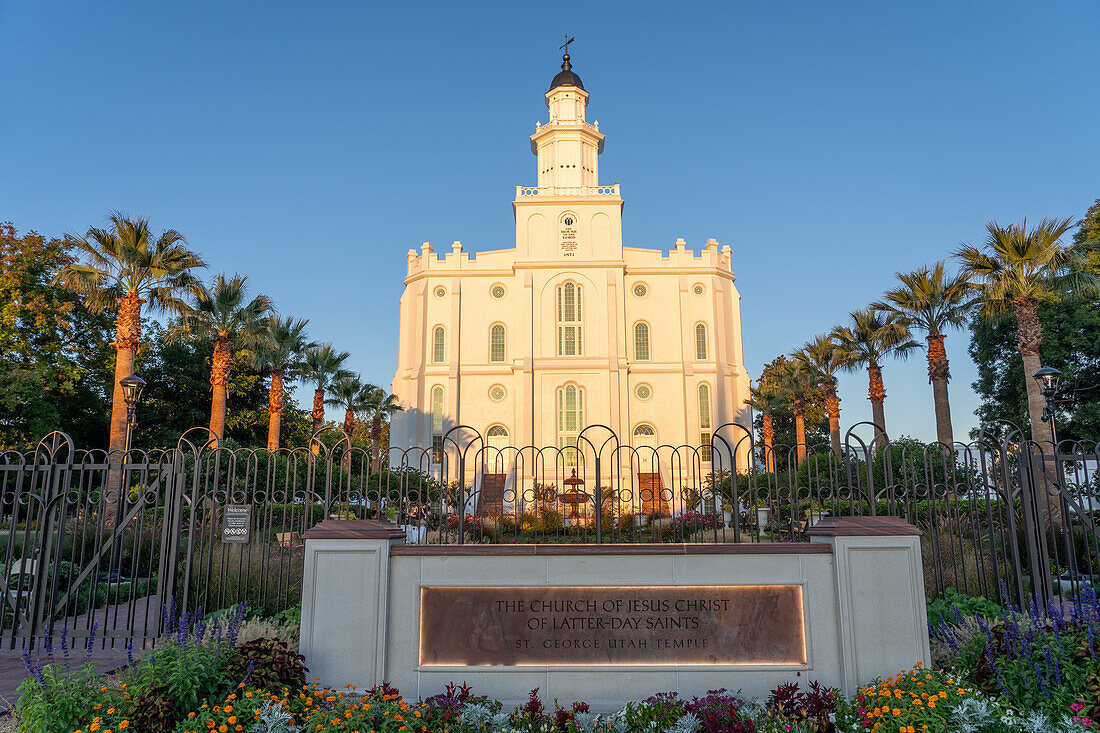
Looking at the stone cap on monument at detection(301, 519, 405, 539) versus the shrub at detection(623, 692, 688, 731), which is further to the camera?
the stone cap on monument at detection(301, 519, 405, 539)

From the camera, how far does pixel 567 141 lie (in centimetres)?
4884

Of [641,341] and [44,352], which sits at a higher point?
[641,341]

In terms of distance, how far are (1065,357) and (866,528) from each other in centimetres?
3042

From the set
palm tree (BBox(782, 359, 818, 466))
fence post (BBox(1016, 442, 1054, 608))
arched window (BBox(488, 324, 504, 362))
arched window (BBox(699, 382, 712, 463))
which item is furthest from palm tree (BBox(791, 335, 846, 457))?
fence post (BBox(1016, 442, 1054, 608))

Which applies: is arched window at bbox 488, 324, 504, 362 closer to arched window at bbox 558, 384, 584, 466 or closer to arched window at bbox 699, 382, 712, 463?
arched window at bbox 558, 384, 584, 466

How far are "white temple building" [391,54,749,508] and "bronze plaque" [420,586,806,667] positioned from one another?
36085mm

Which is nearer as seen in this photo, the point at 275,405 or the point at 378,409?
the point at 275,405

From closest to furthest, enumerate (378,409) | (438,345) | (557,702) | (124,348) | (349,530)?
1. (557,702)
2. (349,530)
3. (124,348)
4. (378,409)
5. (438,345)

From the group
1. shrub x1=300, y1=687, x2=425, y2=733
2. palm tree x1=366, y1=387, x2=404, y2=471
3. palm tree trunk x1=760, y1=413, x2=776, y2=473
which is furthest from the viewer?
palm tree x1=366, y1=387, x2=404, y2=471

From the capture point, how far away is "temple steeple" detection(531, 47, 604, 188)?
4866cm

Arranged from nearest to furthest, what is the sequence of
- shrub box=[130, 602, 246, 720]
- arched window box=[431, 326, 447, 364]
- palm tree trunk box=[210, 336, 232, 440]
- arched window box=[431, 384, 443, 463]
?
shrub box=[130, 602, 246, 720] → palm tree trunk box=[210, 336, 232, 440] → arched window box=[431, 384, 443, 463] → arched window box=[431, 326, 447, 364]

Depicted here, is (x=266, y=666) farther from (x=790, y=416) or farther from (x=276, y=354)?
(x=790, y=416)

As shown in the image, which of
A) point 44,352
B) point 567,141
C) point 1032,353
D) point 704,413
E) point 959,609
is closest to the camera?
point 959,609

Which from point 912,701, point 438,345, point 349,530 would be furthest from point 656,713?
point 438,345
